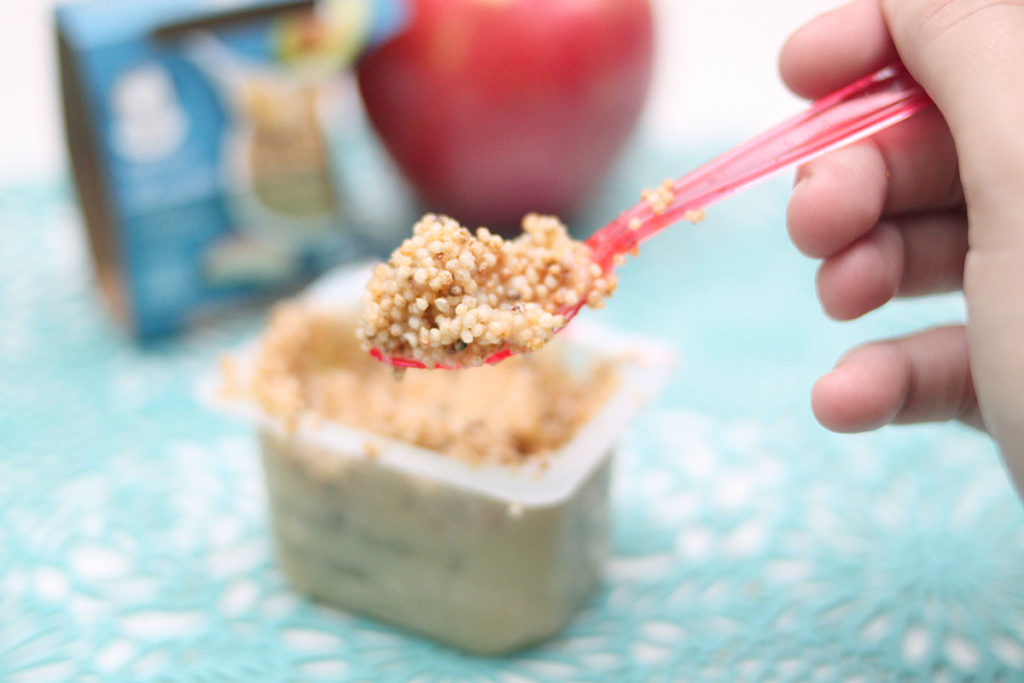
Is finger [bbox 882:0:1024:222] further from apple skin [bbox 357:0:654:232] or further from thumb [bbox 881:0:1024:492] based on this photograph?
apple skin [bbox 357:0:654:232]

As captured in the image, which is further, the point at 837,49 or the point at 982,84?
the point at 837,49

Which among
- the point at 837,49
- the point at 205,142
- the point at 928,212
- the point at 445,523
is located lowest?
the point at 445,523

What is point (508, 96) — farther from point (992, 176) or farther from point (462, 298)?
point (992, 176)

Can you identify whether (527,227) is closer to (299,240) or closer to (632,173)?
(299,240)

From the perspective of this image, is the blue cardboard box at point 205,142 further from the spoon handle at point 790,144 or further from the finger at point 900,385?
the finger at point 900,385

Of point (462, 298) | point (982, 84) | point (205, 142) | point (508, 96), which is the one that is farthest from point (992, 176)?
point (205, 142)
